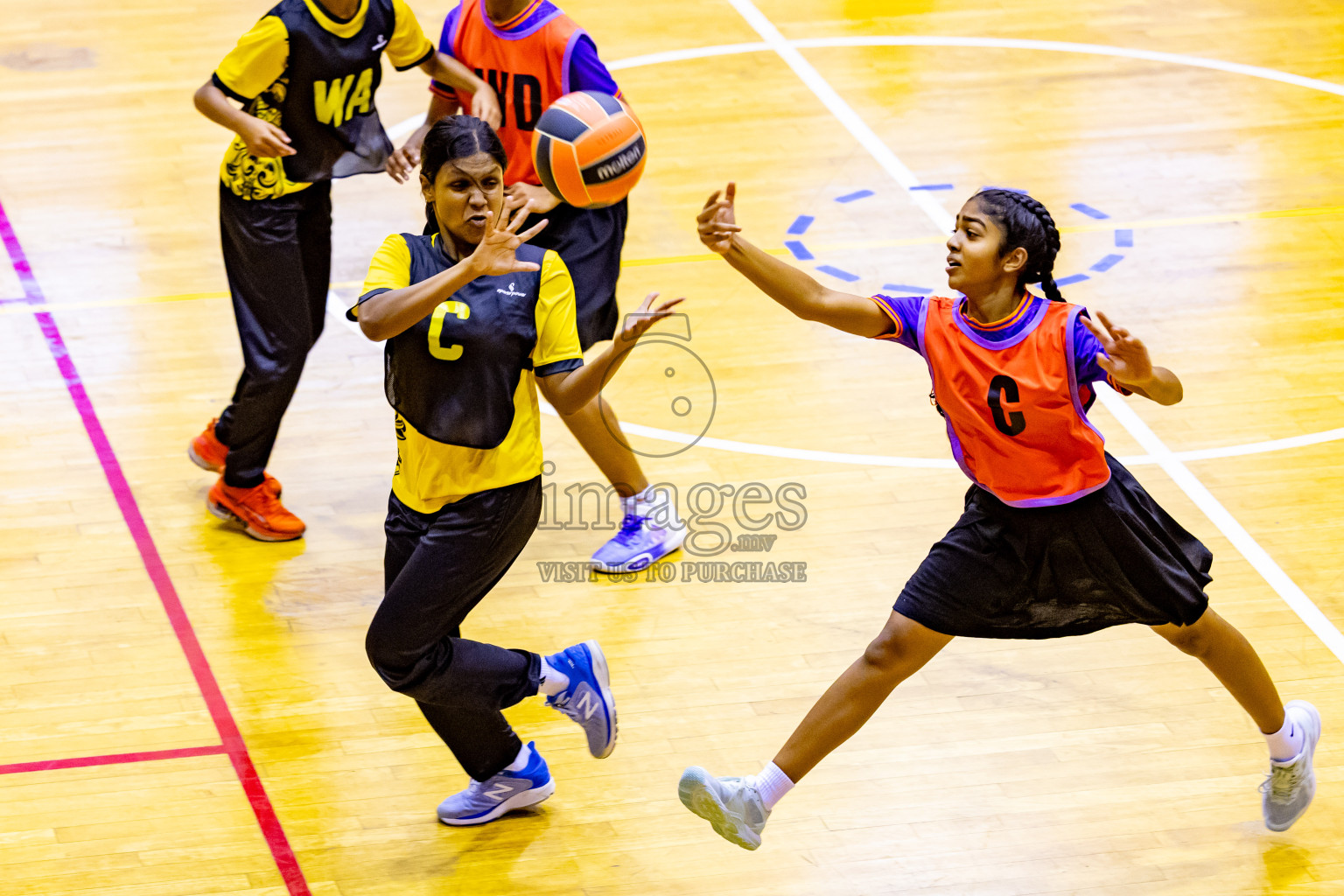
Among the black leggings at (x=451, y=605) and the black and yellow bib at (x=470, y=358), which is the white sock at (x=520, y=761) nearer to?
the black leggings at (x=451, y=605)

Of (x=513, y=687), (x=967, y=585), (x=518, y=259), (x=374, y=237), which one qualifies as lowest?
(x=374, y=237)

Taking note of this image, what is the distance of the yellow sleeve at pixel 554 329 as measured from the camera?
4.39m

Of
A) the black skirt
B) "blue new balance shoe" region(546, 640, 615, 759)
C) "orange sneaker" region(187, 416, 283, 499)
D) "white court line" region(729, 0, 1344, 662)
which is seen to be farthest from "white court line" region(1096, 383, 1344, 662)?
"orange sneaker" region(187, 416, 283, 499)

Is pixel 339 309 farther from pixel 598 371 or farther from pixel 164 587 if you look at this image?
pixel 598 371

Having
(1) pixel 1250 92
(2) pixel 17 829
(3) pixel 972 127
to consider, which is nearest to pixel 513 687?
(2) pixel 17 829

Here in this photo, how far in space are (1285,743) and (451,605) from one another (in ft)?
7.53

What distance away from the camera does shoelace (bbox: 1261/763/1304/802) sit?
187 inches

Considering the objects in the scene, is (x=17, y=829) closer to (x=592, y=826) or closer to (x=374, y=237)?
(x=592, y=826)

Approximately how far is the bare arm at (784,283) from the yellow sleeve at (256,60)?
2.09m

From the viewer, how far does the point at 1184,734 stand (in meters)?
5.24

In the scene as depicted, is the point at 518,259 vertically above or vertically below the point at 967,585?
above

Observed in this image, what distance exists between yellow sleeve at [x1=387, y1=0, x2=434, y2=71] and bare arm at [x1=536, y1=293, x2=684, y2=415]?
199cm

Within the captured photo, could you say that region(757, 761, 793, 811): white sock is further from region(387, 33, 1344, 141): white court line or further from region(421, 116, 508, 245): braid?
region(387, 33, 1344, 141): white court line

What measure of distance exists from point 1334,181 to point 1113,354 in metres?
5.64
